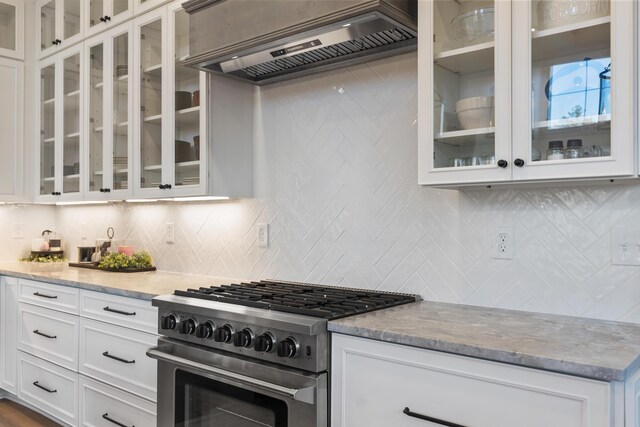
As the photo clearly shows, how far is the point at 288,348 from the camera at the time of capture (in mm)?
1690

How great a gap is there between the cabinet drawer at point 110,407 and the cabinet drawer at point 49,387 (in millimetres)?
105

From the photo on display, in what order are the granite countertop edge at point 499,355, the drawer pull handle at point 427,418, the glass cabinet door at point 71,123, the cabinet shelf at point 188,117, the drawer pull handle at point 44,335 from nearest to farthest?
1. the granite countertop edge at point 499,355
2. the drawer pull handle at point 427,418
3. the cabinet shelf at point 188,117
4. the drawer pull handle at point 44,335
5. the glass cabinet door at point 71,123

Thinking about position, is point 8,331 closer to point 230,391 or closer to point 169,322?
point 169,322

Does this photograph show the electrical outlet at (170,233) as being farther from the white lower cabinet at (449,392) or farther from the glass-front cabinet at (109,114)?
the white lower cabinet at (449,392)

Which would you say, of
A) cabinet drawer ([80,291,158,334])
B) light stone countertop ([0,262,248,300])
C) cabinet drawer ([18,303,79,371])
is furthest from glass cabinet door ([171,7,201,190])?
cabinet drawer ([18,303,79,371])

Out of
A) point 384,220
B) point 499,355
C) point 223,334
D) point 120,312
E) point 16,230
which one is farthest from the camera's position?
point 16,230

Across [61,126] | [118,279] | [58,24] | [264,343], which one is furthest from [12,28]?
[264,343]

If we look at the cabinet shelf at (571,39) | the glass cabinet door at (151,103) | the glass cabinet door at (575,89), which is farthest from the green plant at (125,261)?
the cabinet shelf at (571,39)

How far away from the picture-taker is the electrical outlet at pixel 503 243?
1948mm

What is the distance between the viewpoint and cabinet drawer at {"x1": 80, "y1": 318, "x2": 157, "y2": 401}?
2.35m

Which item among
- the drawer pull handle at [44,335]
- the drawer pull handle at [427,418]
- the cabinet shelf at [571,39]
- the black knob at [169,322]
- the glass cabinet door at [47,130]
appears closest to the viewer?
the drawer pull handle at [427,418]

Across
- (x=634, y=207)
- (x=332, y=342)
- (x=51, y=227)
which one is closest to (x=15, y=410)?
(x=51, y=227)

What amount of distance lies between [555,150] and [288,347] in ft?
3.36

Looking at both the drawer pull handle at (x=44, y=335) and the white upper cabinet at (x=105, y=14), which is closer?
the drawer pull handle at (x=44, y=335)
